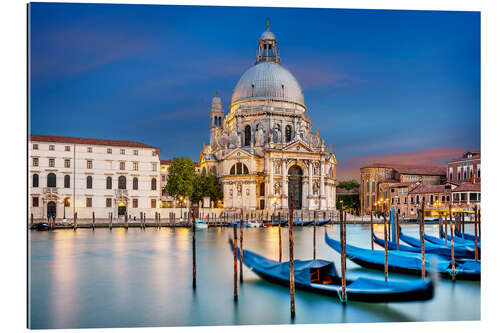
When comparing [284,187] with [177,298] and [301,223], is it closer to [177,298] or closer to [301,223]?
[301,223]

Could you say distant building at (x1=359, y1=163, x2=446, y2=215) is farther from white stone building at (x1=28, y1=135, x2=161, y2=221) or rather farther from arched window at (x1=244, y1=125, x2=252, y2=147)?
arched window at (x1=244, y1=125, x2=252, y2=147)

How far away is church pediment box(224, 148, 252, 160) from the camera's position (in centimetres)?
2011

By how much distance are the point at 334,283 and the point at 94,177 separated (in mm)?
5061

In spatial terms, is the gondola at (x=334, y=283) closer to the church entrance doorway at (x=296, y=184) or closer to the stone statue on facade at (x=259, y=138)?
the church entrance doorway at (x=296, y=184)

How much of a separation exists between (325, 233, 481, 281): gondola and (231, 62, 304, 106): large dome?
580 inches

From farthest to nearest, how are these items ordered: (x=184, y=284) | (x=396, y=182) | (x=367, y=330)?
1. (x=396, y=182)
2. (x=184, y=284)
3. (x=367, y=330)

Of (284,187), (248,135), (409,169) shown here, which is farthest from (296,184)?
(409,169)

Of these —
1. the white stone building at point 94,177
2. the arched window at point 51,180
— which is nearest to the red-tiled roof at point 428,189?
the white stone building at point 94,177

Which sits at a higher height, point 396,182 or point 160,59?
point 160,59
